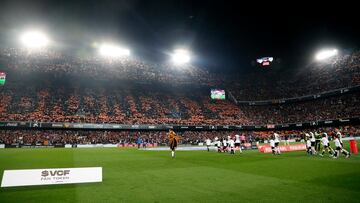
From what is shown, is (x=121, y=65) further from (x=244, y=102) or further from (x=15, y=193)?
(x=15, y=193)

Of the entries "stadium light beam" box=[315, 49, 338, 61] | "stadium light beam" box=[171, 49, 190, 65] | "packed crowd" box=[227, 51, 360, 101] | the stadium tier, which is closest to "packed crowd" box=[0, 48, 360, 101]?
"packed crowd" box=[227, 51, 360, 101]

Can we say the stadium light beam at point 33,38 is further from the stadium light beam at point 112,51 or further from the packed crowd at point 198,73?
the stadium light beam at point 112,51

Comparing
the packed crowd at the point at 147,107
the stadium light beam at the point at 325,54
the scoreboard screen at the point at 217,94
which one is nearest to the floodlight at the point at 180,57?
the packed crowd at the point at 147,107

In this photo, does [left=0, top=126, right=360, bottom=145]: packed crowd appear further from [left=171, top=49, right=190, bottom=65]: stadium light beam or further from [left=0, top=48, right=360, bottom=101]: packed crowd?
[left=171, top=49, right=190, bottom=65]: stadium light beam

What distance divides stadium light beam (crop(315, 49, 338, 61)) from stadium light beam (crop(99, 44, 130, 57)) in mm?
49090

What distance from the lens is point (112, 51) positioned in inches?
2520

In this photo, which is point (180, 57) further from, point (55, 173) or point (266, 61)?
point (55, 173)

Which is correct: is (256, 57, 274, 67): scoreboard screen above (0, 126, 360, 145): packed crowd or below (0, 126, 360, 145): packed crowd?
above

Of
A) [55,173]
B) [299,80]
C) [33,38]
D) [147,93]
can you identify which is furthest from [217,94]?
[55,173]

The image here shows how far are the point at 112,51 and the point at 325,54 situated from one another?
5365 cm

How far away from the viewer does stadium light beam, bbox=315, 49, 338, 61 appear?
2544 inches

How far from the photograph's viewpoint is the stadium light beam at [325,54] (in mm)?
64625

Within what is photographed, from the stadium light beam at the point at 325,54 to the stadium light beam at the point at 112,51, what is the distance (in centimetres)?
4909

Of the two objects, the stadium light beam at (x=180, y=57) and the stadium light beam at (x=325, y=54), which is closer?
the stadium light beam at (x=325, y=54)
